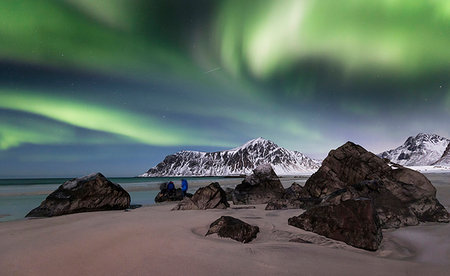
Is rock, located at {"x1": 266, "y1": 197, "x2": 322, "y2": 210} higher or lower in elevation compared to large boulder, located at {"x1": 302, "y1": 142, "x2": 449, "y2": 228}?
lower

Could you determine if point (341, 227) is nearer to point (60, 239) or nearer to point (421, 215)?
point (421, 215)

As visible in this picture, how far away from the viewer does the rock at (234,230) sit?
4332 millimetres

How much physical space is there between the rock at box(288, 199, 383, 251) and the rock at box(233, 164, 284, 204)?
8.61 m

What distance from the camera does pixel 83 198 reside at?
10.6 meters

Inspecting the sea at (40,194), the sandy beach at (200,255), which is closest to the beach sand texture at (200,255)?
the sandy beach at (200,255)

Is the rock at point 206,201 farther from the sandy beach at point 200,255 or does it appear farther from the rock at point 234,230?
the rock at point 234,230

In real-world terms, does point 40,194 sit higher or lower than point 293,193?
lower

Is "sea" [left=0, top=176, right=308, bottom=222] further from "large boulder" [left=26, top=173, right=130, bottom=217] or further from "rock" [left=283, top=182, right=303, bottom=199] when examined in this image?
"rock" [left=283, top=182, right=303, bottom=199]

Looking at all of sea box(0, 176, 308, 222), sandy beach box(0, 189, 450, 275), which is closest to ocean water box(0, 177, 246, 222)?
sea box(0, 176, 308, 222)

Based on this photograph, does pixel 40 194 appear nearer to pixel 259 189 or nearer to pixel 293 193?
pixel 259 189

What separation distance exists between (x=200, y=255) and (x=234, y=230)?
4.23 ft

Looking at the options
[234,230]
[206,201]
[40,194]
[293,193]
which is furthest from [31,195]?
[234,230]

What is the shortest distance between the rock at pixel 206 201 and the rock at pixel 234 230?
18.5 ft

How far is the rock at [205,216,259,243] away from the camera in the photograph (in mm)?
4332
